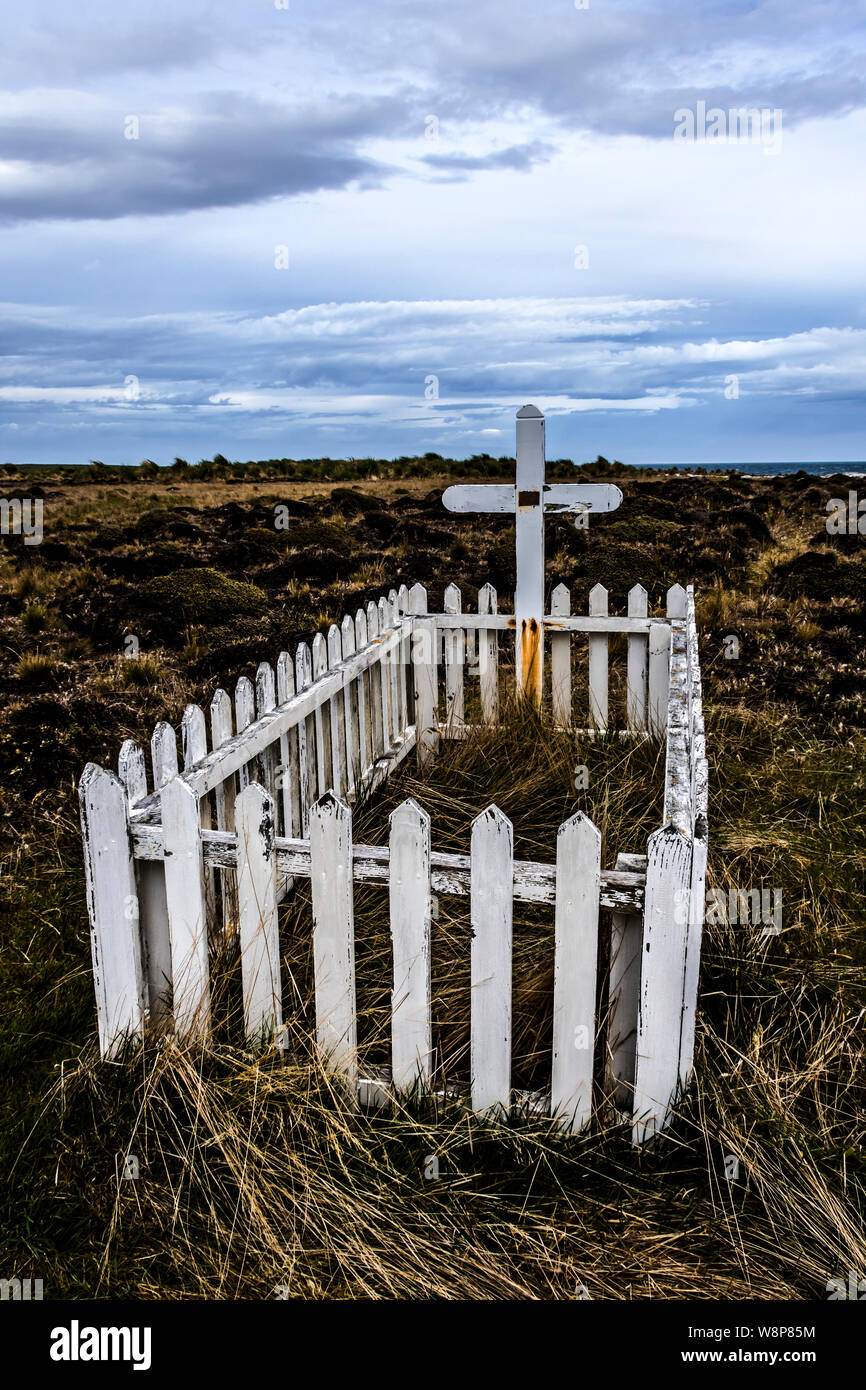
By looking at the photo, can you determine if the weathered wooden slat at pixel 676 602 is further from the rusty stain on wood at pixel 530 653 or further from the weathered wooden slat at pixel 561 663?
the rusty stain on wood at pixel 530 653

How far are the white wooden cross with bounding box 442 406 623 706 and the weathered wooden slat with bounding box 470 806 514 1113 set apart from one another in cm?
323

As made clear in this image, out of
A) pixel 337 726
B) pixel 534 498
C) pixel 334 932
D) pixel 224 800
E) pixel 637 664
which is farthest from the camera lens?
pixel 637 664

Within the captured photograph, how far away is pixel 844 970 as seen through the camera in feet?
10.4

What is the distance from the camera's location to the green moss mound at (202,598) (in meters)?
10.2

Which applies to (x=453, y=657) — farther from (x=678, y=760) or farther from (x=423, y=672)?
(x=678, y=760)

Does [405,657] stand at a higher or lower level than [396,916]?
higher

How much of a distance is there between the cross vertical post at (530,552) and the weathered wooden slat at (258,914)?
10.6 ft

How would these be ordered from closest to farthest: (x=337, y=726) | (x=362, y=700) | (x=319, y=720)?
(x=319, y=720) < (x=337, y=726) < (x=362, y=700)

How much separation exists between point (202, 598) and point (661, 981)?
347 inches

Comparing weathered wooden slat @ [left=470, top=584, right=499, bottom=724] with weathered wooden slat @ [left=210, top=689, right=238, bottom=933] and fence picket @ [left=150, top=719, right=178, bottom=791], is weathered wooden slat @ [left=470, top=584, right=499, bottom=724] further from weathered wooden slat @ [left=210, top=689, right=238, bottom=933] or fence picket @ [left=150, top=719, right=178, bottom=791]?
fence picket @ [left=150, top=719, right=178, bottom=791]

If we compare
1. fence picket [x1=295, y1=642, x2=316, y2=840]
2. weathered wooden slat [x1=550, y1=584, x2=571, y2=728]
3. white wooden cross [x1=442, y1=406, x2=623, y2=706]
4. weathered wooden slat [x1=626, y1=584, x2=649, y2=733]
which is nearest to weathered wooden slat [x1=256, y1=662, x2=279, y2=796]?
fence picket [x1=295, y1=642, x2=316, y2=840]

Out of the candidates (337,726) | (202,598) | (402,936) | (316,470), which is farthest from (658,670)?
(316,470)

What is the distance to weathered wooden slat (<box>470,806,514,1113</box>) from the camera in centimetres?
243

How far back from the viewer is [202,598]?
1045 cm
